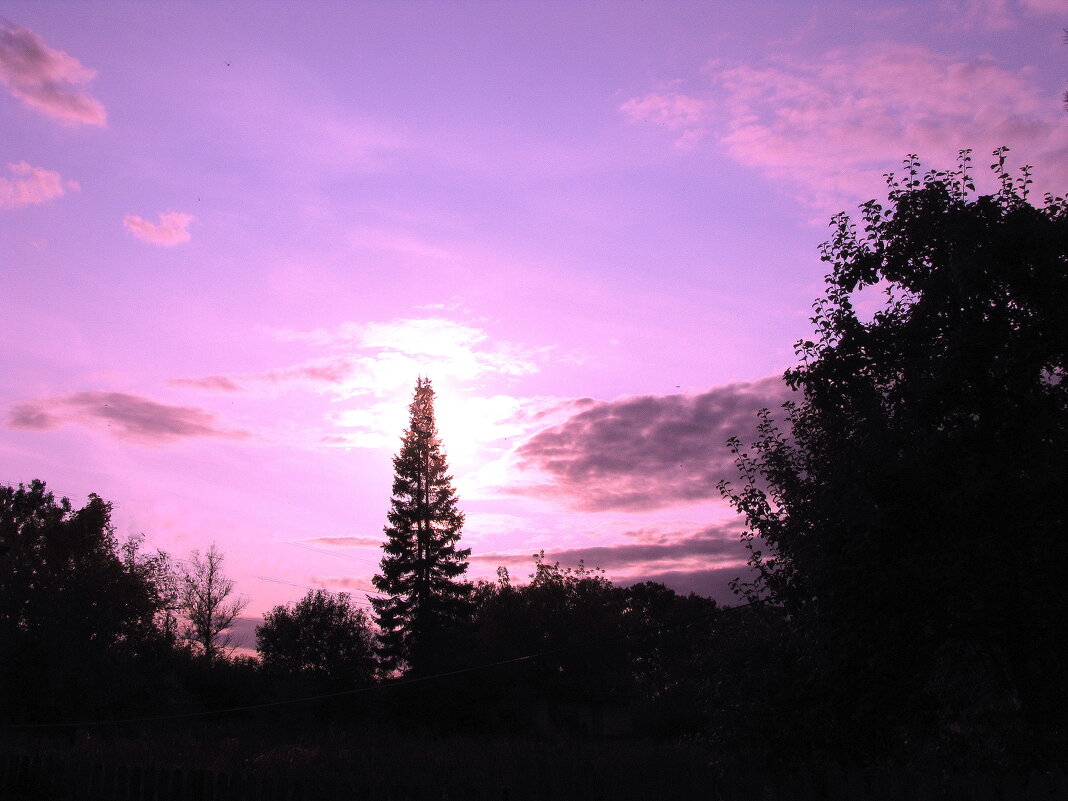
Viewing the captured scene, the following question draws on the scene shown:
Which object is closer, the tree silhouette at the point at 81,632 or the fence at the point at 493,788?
the fence at the point at 493,788

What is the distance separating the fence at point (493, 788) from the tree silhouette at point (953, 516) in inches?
20.9

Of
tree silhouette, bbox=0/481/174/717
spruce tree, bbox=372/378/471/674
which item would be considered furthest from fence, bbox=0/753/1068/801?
spruce tree, bbox=372/378/471/674

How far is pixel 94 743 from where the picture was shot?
74.4 feet

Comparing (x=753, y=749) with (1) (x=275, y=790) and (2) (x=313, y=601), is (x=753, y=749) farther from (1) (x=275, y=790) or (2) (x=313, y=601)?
(2) (x=313, y=601)

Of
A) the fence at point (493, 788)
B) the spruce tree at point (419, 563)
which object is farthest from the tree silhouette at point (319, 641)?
the fence at point (493, 788)

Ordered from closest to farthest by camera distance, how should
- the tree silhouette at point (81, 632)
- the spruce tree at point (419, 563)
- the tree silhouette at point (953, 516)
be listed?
the tree silhouette at point (953, 516) < the tree silhouette at point (81, 632) < the spruce tree at point (419, 563)

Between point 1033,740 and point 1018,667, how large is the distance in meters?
0.81

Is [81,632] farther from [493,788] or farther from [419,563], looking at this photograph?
[493,788]

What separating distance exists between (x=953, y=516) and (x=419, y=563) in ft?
150

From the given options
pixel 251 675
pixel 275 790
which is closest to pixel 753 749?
pixel 275 790

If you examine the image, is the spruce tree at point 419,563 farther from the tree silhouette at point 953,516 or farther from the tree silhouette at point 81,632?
the tree silhouette at point 953,516

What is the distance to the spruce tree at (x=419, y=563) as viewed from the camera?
51.3 m

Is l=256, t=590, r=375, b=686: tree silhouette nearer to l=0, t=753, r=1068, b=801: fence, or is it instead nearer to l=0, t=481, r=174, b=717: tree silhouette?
l=0, t=481, r=174, b=717: tree silhouette

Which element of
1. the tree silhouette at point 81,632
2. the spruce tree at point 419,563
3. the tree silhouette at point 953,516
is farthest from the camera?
the spruce tree at point 419,563
